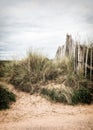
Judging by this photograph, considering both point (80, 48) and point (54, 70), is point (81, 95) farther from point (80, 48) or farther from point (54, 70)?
point (80, 48)

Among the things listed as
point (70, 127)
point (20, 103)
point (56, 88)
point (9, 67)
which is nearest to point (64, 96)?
point (56, 88)

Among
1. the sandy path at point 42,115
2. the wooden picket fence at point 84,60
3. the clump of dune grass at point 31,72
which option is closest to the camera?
the sandy path at point 42,115

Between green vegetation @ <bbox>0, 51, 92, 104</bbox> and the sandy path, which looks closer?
the sandy path

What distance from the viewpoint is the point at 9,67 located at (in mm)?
7887

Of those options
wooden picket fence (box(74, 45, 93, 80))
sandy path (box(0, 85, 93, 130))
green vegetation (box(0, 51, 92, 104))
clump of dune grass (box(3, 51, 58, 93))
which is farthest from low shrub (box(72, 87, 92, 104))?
clump of dune grass (box(3, 51, 58, 93))

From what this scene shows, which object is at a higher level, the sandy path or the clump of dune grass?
the clump of dune grass

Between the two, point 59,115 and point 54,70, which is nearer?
point 59,115

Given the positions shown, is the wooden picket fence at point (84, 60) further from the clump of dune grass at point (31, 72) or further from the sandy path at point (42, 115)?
the sandy path at point (42, 115)

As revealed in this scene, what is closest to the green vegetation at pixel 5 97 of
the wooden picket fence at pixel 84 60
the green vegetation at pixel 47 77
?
the green vegetation at pixel 47 77

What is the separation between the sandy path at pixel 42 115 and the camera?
4.83 meters

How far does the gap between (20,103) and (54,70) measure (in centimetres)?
204

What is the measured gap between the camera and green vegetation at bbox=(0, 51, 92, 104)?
675 centimetres

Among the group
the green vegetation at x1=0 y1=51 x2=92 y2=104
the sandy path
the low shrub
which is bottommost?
the sandy path

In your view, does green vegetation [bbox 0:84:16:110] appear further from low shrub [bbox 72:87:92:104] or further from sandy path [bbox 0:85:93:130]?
low shrub [bbox 72:87:92:104]
